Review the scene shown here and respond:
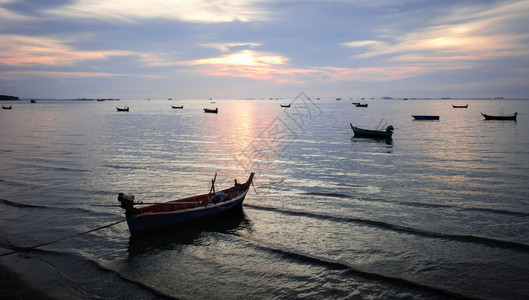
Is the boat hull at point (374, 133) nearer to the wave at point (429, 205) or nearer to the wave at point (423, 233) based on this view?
the wave at point (429, 205)

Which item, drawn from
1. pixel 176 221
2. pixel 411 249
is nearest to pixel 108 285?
pixel 176 221

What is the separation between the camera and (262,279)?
999 cm

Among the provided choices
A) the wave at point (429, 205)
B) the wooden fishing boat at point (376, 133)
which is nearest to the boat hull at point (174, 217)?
the wave at point (429, 205)

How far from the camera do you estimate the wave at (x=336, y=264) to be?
9.51m

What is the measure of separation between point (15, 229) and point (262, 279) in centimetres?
1016

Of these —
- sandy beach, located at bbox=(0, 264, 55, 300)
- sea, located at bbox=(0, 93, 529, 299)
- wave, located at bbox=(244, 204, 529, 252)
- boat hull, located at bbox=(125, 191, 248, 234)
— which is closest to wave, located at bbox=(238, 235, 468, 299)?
sea, located at bbox=(0, 93, 529, 299)

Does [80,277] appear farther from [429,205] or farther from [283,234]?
[429,205]

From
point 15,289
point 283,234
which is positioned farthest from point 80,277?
point 283,234

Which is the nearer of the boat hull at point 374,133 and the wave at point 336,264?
the wave at point 336,264

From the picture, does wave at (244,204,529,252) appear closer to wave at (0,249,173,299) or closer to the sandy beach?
wave at (0,249,173,299)

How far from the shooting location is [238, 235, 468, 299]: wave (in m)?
9.51

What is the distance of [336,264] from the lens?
35.7 feet

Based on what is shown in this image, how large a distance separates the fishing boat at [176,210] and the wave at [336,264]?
196 centimetres

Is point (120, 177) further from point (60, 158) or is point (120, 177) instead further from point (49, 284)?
point (49, 284)
